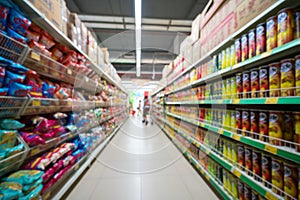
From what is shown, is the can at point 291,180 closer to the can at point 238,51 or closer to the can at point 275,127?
the can at point 275,127

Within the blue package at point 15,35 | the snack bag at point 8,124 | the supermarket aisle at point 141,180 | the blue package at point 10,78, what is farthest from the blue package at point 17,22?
the supermarket aisle at point 141,180

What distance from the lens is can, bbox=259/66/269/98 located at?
1007 mm

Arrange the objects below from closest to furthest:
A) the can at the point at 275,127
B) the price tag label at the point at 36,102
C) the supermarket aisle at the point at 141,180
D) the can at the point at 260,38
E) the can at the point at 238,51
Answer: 1. the can at the point at 275,127
2. the can at the point at 260,38
3. the price tag label at the point at 36,102
4. the can at the point at 238,51
5. the supermarket aisle at the point at 141,180

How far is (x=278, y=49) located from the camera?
869 millimetres

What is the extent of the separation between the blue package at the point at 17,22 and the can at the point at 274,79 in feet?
5.32

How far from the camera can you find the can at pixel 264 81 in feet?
3.30

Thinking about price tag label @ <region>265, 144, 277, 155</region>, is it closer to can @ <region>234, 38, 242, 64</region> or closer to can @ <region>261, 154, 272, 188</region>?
can @ <region>261, 154, 272, 188</region>

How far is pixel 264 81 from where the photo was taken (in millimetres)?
1019

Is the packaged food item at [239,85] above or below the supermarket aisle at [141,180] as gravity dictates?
above

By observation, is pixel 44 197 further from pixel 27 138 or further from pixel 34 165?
pixel 27 138

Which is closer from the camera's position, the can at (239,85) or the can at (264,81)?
the can at (264,81)

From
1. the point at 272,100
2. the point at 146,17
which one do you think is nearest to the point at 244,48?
the point at 272,100

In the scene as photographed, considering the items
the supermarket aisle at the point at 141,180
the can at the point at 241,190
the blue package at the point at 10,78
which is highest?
the blue package at the point at 10,78

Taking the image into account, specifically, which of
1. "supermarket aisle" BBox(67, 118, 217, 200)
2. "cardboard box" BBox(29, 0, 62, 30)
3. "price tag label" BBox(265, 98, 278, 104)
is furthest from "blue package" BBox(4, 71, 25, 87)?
"price tag label" BBox(265, 98, 278, 104)
